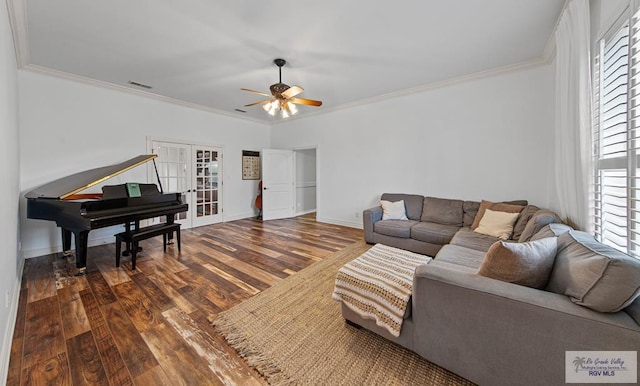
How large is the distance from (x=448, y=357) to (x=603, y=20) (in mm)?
2790

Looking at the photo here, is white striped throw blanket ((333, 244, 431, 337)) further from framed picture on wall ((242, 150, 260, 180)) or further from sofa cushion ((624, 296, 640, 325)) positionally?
framed picture on wall ((242, 150, 260, 180))

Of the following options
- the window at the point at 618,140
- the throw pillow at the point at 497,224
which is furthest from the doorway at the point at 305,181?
the window at the point at 618,140

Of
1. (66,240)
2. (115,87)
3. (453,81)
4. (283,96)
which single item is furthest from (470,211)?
(115,87)

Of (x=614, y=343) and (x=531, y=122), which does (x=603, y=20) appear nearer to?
(x=531, y=122)

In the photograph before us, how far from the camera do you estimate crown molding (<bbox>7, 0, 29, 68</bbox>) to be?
6.80 feet

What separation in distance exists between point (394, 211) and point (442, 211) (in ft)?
2.46

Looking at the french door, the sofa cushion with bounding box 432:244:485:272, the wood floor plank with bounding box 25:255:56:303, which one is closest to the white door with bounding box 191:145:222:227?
the french door

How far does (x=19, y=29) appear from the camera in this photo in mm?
2402

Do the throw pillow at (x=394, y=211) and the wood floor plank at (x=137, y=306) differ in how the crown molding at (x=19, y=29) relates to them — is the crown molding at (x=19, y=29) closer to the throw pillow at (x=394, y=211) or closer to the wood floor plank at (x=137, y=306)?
the wood floor plank at (x=137, y=306)

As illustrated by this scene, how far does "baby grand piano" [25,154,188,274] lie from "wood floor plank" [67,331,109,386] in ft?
4.73

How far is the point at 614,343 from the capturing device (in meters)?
0.95

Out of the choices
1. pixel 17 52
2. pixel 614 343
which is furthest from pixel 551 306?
pixel 17 52

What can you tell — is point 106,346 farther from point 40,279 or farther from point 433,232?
point 433,232

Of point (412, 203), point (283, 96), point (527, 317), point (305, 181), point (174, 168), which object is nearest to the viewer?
point (527, 317)
